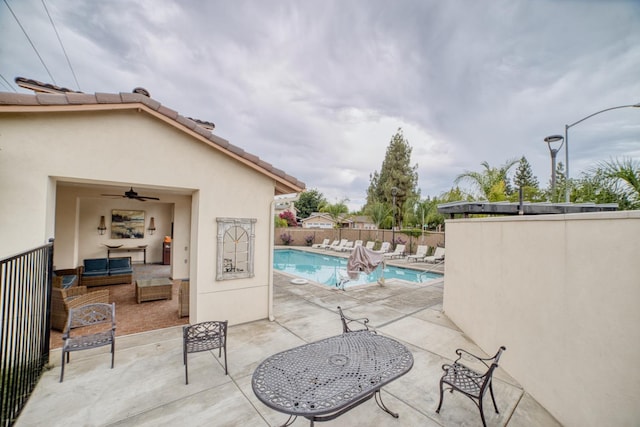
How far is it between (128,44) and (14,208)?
8.64 m

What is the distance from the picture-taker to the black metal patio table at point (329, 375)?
2.25 m

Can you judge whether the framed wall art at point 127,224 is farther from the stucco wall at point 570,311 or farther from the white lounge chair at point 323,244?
the white lounge chair at point 323,244

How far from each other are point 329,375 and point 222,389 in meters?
1.99

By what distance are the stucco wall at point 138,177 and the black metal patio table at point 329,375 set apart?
3.30m

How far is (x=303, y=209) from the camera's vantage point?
51625 mm

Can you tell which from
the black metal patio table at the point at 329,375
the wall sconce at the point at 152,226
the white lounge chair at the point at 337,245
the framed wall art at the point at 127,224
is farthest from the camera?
the white lounge chair at the point at 337,245

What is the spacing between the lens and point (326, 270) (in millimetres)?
17203

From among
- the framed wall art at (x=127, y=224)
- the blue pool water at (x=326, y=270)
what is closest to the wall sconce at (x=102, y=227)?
the framed wall art at (x=127, y=224)

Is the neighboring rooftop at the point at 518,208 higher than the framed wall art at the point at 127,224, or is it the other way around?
the neighboring rooftop at the point at 518,208

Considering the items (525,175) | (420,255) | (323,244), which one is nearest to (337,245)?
(323,244)

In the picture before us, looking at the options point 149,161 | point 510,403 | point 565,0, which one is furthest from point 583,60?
point 149,161

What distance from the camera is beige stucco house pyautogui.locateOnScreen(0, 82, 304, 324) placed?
3941 millimetres

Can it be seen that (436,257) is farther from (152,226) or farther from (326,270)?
(152,226)

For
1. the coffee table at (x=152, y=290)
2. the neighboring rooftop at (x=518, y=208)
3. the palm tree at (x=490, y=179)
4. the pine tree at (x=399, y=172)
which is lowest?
the coffee table at (x=152, y=290)
